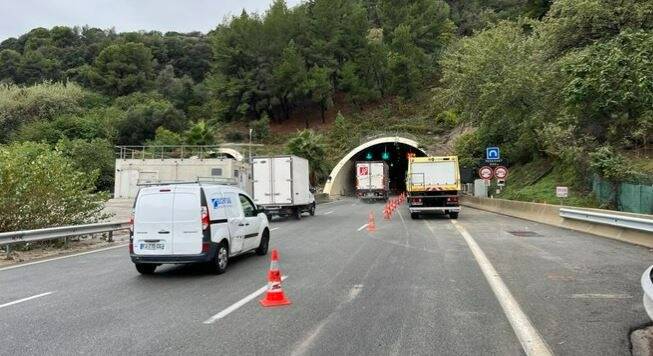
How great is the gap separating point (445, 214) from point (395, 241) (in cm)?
1394

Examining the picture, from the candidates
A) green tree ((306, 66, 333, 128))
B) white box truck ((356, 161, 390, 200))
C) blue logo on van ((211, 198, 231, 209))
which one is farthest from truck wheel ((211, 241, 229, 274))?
green tree ((306, 66, 333, 128))

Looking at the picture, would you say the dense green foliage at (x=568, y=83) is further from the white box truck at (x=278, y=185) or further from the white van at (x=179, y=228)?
the white van at (x=179, y=228)

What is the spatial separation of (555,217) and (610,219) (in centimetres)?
547

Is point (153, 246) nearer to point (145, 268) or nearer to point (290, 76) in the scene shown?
point (145, 268)

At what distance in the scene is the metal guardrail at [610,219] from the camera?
48.0 feet

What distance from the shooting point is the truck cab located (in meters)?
26.5

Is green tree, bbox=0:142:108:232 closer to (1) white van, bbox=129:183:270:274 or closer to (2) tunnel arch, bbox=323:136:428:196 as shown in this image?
(1) white van, bbox=129:183:270:274

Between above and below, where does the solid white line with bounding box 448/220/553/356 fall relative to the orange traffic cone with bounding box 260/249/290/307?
below

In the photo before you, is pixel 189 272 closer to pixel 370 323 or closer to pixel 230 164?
pixel 370 323

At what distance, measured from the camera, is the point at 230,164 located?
167 feet

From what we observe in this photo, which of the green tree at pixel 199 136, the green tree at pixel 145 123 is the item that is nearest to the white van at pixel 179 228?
the green tree at pixel 199 136

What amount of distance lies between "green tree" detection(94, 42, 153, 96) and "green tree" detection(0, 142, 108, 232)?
10080 cm

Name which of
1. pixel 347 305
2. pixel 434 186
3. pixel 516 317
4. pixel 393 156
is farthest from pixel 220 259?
pixel 393 156

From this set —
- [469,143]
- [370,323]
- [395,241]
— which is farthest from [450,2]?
[370,323]
